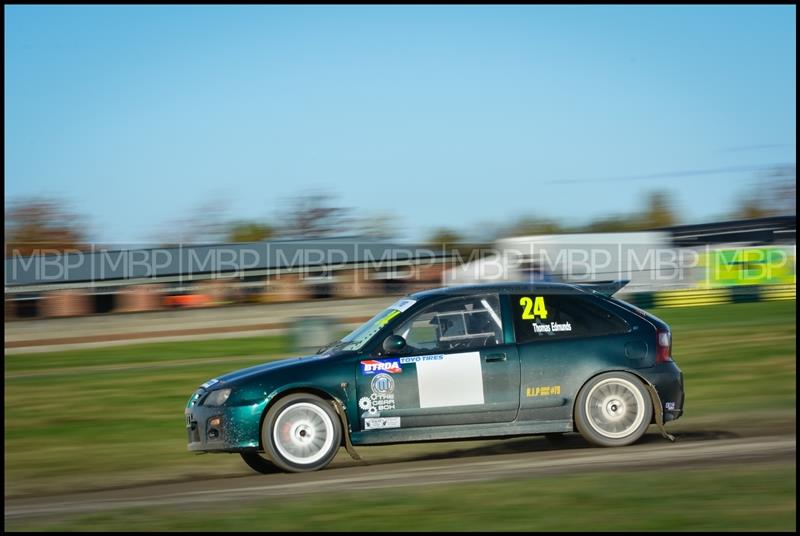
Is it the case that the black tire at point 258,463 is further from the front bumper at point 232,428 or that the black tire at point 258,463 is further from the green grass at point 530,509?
the green grass at point 530,509

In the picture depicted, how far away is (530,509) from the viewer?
593cm

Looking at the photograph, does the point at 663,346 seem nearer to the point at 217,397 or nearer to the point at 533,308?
the point at 533,308

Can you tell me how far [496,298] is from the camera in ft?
28.5

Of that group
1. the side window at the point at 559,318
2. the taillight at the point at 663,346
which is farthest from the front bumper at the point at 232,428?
the taillight at the point at 663,346

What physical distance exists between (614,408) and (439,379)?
1590mm

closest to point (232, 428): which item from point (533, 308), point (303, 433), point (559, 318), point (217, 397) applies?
point (217, 397)

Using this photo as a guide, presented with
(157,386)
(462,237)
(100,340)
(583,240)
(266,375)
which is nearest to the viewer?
(266,375)

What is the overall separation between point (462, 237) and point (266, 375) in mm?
59555

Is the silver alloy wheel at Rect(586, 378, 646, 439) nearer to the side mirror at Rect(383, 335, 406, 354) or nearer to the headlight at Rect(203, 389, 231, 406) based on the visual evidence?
the side mirror at Rect(383, 335, 406, 354)

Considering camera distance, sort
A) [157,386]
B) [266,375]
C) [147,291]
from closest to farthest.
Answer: [266,375] < [157,386] < [147,291]

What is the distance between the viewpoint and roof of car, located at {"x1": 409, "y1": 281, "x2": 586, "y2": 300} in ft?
28.6

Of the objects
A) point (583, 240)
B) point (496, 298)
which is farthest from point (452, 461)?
point (583, 240)

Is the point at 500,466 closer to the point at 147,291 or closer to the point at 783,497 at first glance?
the point at 783,497

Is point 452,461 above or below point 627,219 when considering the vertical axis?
below
